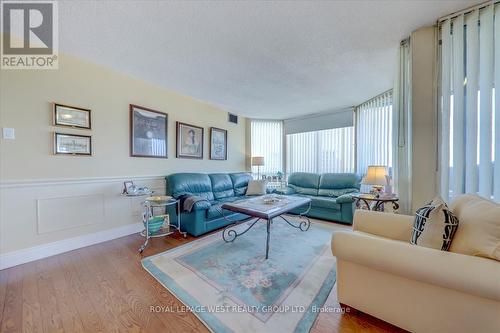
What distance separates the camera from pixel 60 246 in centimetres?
243

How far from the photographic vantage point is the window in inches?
190

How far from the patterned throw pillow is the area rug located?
0.91m

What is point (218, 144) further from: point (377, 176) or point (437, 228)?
point (437, 228)

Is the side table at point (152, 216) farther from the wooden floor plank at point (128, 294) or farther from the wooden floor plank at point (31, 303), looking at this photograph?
the wooden floor plank at point (31, 303)

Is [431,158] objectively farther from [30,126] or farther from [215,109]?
[30,126]

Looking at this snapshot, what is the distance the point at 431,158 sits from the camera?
2.03 meters

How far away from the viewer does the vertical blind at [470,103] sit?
67.6 inches

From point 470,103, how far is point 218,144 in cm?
403

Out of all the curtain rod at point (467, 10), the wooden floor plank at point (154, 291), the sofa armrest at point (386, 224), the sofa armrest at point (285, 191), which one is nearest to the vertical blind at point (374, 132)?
the sofa armrest at point (285, 191)

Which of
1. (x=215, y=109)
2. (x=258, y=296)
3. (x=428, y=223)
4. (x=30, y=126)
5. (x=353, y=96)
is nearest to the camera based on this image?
(x=428, y=223)

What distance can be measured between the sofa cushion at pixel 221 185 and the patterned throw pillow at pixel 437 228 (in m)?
3.24

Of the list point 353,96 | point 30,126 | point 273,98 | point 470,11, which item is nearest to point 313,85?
point 273,98

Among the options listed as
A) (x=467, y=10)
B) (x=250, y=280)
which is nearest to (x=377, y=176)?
(x=467, y=10)

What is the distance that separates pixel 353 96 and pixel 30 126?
5.04 m
